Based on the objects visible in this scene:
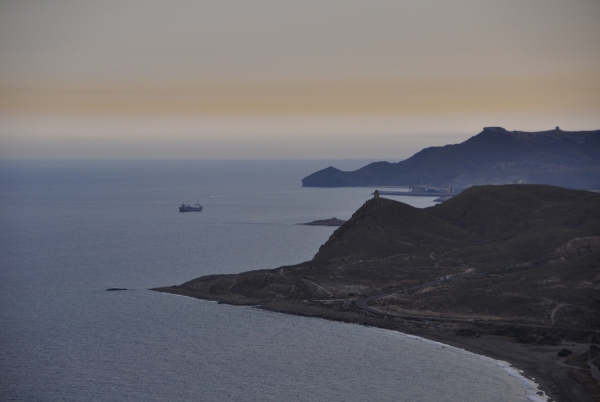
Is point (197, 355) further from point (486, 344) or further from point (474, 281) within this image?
point (474, 281)

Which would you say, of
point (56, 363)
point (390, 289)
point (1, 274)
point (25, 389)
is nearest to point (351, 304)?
point (390, 289)

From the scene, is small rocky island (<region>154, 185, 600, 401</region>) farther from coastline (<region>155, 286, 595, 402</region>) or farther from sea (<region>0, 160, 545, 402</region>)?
sea (<region>0, 160, 545, 402</region>)

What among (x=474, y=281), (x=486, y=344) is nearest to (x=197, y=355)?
(x=486, y=344)

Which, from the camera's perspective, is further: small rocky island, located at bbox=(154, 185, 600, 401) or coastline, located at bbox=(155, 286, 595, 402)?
small rocky island, located at bbox=(154, 185, 600, 401)

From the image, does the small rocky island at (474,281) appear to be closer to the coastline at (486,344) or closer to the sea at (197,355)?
the coastline at (486,344)

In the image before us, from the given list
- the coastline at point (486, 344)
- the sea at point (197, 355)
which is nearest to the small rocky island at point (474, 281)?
the coastline at point (486, 344)

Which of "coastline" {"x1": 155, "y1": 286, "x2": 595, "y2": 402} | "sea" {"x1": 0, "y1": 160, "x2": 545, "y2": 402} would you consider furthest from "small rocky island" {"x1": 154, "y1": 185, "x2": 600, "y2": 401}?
"sea" {"x1": 0, "y1": 160, "x2": 545, "y2": 402}

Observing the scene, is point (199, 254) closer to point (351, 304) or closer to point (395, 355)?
point (351, 304)
